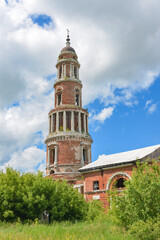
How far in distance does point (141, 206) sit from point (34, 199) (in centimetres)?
877

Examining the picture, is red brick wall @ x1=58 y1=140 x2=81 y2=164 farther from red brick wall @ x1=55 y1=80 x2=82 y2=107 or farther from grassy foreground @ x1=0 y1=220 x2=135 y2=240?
grassy foreground @ x1=0 y1=220 x2=135 y2=240

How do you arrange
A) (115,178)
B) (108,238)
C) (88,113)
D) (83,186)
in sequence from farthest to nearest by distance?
(88,113)
(83,186)
(115,178)
(108,238)

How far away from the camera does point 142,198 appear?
11.3 m

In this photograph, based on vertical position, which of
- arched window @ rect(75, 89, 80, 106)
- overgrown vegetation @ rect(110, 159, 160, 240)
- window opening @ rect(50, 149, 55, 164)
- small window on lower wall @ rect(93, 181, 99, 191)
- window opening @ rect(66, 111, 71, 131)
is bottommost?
overgrown vegetation @ rect(110, 159, 160, 240)

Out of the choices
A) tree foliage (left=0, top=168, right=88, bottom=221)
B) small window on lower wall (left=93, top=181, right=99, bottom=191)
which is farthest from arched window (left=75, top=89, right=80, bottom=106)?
tree foliage (left=0, top=168, right=88, bottom=221)

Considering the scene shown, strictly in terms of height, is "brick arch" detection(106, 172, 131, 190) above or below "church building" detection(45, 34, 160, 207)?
below

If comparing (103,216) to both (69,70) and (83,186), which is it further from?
(69,70)

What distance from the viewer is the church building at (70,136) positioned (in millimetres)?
29081

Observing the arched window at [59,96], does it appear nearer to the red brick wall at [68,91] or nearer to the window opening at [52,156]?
the red brick wall at [68,91]

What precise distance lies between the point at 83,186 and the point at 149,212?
19.2 meters

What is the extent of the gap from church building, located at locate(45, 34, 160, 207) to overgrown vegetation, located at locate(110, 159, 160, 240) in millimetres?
14381

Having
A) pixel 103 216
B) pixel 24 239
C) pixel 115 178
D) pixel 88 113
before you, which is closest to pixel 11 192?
pixel 103 216

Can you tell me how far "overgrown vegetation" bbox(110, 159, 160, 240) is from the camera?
34.2ft

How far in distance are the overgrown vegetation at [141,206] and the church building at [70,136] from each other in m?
14.4
